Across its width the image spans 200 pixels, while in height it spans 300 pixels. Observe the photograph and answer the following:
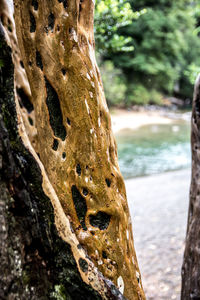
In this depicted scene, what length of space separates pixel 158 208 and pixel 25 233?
16.9ft

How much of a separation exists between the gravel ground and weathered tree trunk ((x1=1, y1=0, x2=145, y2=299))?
6.28ft

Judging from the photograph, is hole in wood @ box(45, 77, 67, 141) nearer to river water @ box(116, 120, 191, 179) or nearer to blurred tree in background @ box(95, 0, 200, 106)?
river water @ box(116, 120, 191, 179)

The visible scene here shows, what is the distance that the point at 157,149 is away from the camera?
13523mm

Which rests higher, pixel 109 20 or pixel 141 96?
pixel 109 20

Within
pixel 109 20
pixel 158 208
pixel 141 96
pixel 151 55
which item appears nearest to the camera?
pixel 109 20

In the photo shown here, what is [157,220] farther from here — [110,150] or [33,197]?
[33,197]

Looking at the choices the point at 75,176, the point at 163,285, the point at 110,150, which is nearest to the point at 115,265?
the point at 75,176

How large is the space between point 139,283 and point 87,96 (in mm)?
1283

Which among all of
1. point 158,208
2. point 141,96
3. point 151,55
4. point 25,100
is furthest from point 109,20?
point 151,55

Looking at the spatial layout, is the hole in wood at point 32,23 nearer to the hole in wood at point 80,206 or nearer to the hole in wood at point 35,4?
the hole in wood at point 35,4

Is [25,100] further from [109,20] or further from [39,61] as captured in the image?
[109,20]

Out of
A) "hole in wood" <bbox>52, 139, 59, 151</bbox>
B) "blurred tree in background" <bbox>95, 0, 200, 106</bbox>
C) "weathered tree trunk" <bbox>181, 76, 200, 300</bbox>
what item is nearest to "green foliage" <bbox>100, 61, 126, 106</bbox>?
"blurred tree in background" <bbox>95, 0, 200, 106</bbox>

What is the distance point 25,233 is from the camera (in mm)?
1315

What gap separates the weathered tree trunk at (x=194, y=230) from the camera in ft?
7.18
